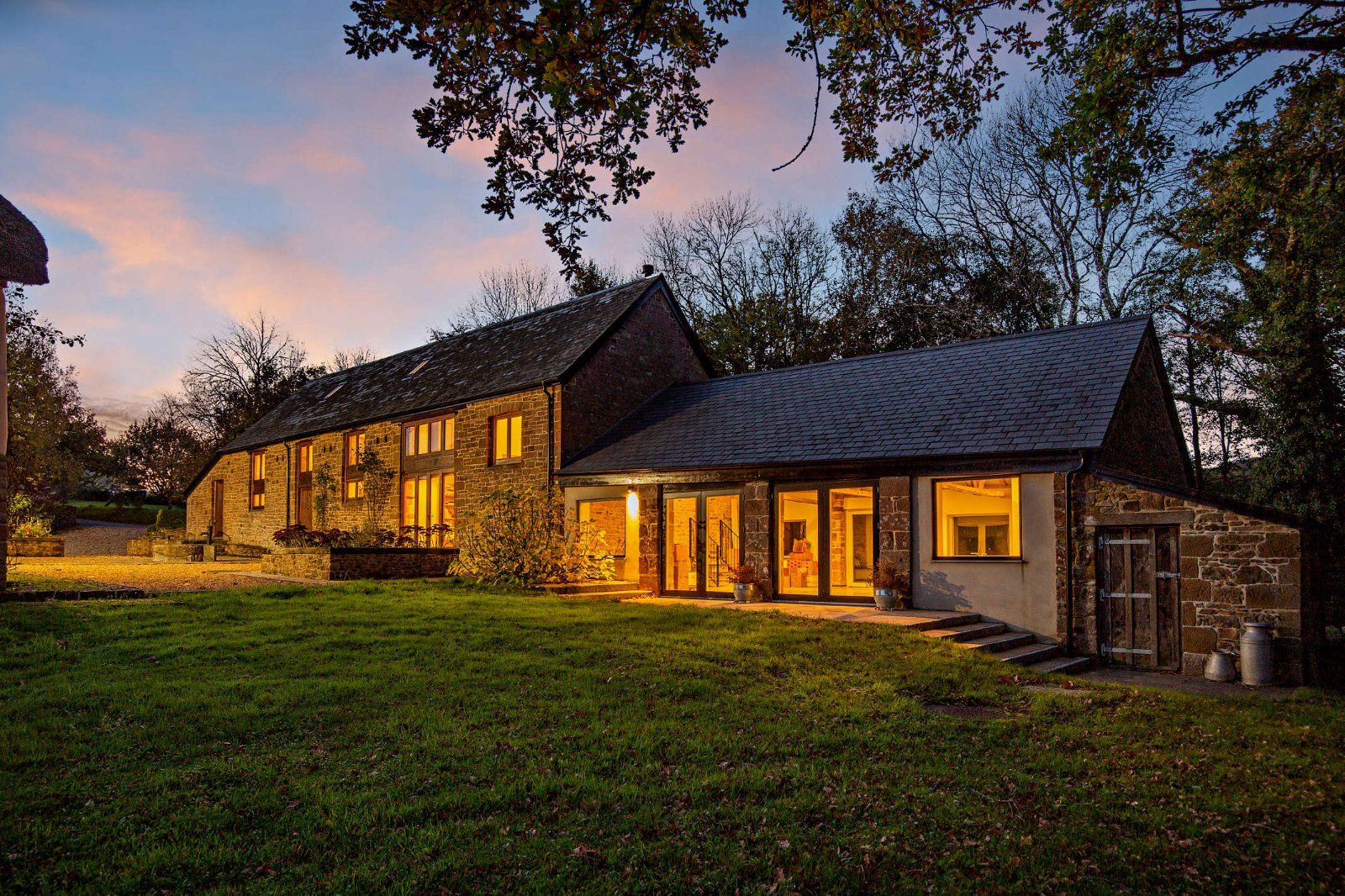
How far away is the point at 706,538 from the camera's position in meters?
17.0

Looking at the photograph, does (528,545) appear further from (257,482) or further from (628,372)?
(257,482)

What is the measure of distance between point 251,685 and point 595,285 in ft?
102

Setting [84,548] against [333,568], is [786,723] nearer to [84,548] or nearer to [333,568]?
[333,568]

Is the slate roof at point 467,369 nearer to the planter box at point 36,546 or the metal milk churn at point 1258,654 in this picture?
the planter box at point 36,546

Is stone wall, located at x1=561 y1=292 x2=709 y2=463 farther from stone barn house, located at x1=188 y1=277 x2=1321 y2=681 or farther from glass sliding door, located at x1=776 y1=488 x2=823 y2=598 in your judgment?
glass sliding door, located at x1=776 y1=488 x2=823 y2=598

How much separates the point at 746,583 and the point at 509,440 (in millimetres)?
8487

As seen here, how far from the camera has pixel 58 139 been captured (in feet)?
29.5

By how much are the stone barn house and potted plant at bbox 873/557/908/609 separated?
0.16 meters

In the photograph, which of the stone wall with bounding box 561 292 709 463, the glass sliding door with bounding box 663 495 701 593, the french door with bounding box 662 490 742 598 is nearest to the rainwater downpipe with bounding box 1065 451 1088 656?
the french door with bounding box 662 490 742 598

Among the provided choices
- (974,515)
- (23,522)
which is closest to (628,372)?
(974,515)

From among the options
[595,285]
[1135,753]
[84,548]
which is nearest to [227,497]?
[84,548]

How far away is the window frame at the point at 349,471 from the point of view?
25.7m

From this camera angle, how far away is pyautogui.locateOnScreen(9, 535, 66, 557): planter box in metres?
25.0

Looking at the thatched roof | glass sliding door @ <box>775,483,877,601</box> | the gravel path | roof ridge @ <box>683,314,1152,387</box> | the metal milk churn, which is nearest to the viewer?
the metal milk churn
